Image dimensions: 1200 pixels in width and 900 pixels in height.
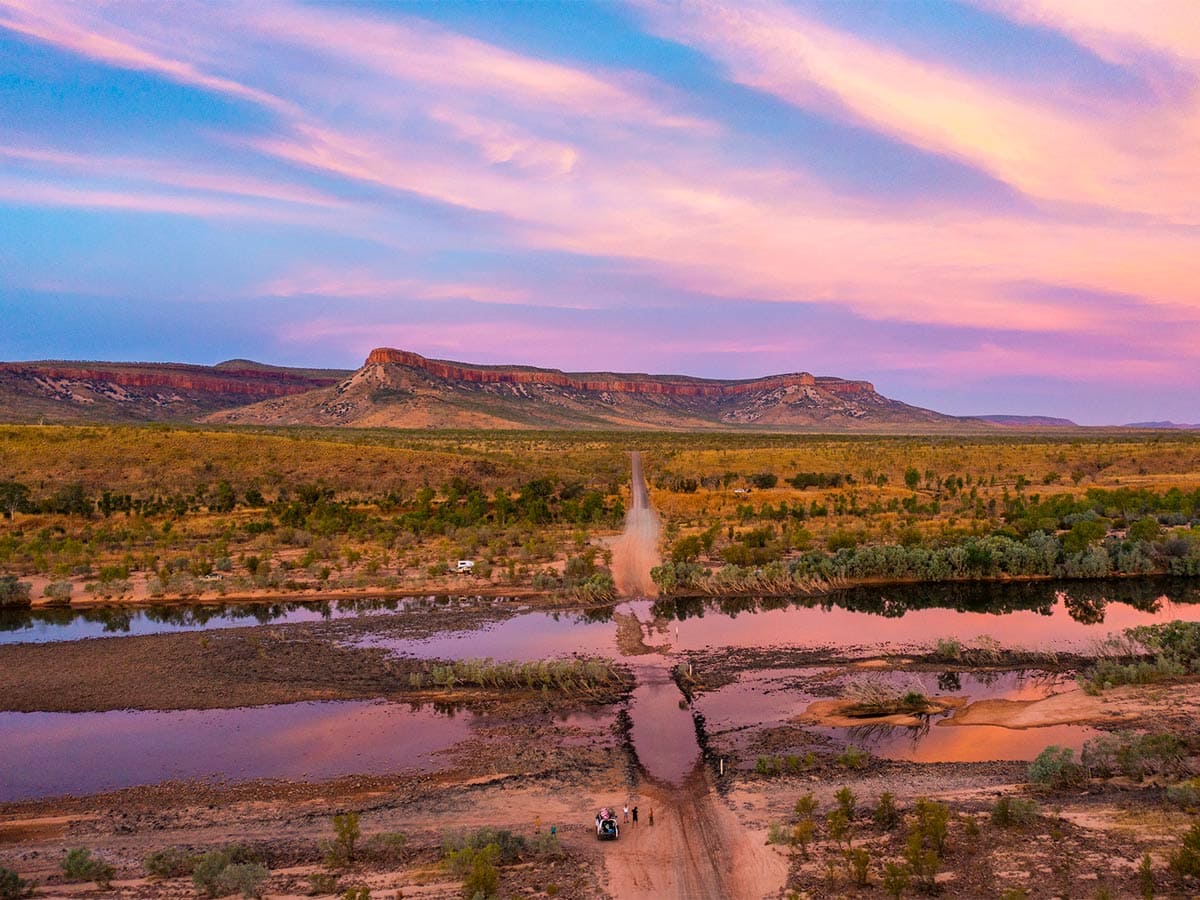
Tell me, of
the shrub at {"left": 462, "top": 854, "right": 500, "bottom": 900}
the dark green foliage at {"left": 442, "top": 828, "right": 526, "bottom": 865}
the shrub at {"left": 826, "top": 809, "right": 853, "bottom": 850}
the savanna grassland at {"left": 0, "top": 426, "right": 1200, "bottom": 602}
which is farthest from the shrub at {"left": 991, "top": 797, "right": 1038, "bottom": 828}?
the savanna grassland at {"left": 0, "top": 426, "right": 1200, "bottom": 602}

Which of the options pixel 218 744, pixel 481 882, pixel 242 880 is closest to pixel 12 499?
pixel 218 744

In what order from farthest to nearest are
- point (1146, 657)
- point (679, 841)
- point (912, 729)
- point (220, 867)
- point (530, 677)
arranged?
point (1146, 657)
point (530, 677)
point (912, 729)
point (679, 841)
point (220, 867)

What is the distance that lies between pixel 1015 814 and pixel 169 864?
15.0 meters

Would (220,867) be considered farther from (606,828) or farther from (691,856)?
(691,856)

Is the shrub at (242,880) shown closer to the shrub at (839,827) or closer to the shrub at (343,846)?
the shrub at (343,846)

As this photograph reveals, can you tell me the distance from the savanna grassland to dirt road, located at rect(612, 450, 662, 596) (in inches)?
37.2

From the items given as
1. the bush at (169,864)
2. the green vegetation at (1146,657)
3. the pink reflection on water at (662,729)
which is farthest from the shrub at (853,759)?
the bush at (169,864)

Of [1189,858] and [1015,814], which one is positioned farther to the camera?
[1015,814]

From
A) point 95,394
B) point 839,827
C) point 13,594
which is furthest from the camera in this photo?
point 95,394

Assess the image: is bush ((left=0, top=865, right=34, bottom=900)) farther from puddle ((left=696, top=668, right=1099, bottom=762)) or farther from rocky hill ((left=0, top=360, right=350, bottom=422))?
rocky hill ((left=0, top=360, right=350, bottom=422))

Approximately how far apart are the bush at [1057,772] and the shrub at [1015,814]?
1804mm

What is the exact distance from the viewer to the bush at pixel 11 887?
43.3 feet

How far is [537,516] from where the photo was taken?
5191 centimetres

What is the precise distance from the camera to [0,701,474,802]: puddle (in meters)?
19.0
